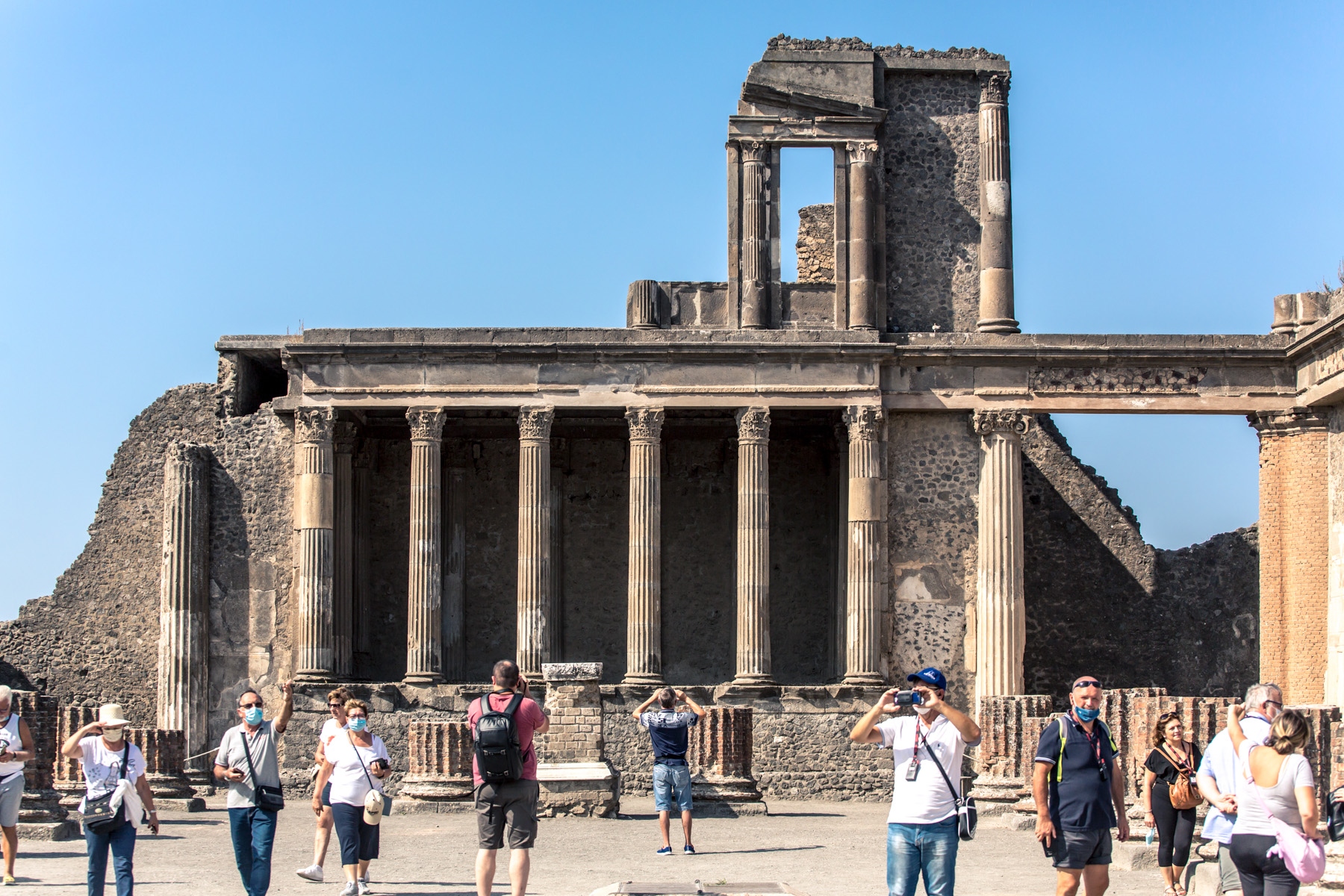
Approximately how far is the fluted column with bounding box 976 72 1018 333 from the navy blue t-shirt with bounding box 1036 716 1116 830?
18.7 meters

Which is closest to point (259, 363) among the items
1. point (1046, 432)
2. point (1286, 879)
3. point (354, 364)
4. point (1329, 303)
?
point (354, 364)

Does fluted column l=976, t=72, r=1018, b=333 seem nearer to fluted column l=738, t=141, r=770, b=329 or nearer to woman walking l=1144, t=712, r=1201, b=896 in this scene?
fluted column l=738, t=141, r=770, b=329

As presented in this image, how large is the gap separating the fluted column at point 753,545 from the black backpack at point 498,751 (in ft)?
53.1

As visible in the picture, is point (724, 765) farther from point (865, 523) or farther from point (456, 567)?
point (456, 567)

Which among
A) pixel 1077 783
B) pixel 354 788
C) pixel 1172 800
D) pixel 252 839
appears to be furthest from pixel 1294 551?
pixel 252 839

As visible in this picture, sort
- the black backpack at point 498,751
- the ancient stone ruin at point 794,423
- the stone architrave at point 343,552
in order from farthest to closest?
the stone architrave at point 343,552 → the ancient stone ruin at point 794,423 → the black backpack at point 498,751

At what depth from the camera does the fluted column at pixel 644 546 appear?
2903 cm

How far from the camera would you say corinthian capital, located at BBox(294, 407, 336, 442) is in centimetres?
2916

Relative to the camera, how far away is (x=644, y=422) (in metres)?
29.3

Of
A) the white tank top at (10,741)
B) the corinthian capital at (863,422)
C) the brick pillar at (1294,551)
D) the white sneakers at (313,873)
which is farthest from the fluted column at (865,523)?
the white tank top at (10,741)

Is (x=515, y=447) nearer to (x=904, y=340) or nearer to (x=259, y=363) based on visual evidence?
(x=259, y=363)

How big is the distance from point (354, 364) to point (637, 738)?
703 centimetres

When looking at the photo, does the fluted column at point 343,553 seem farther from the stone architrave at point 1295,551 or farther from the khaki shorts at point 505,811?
the khaki shorts at point 505,811

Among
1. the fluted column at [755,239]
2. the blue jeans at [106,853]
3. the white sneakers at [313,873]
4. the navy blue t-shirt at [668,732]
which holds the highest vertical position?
the fluted column at [755,239]
